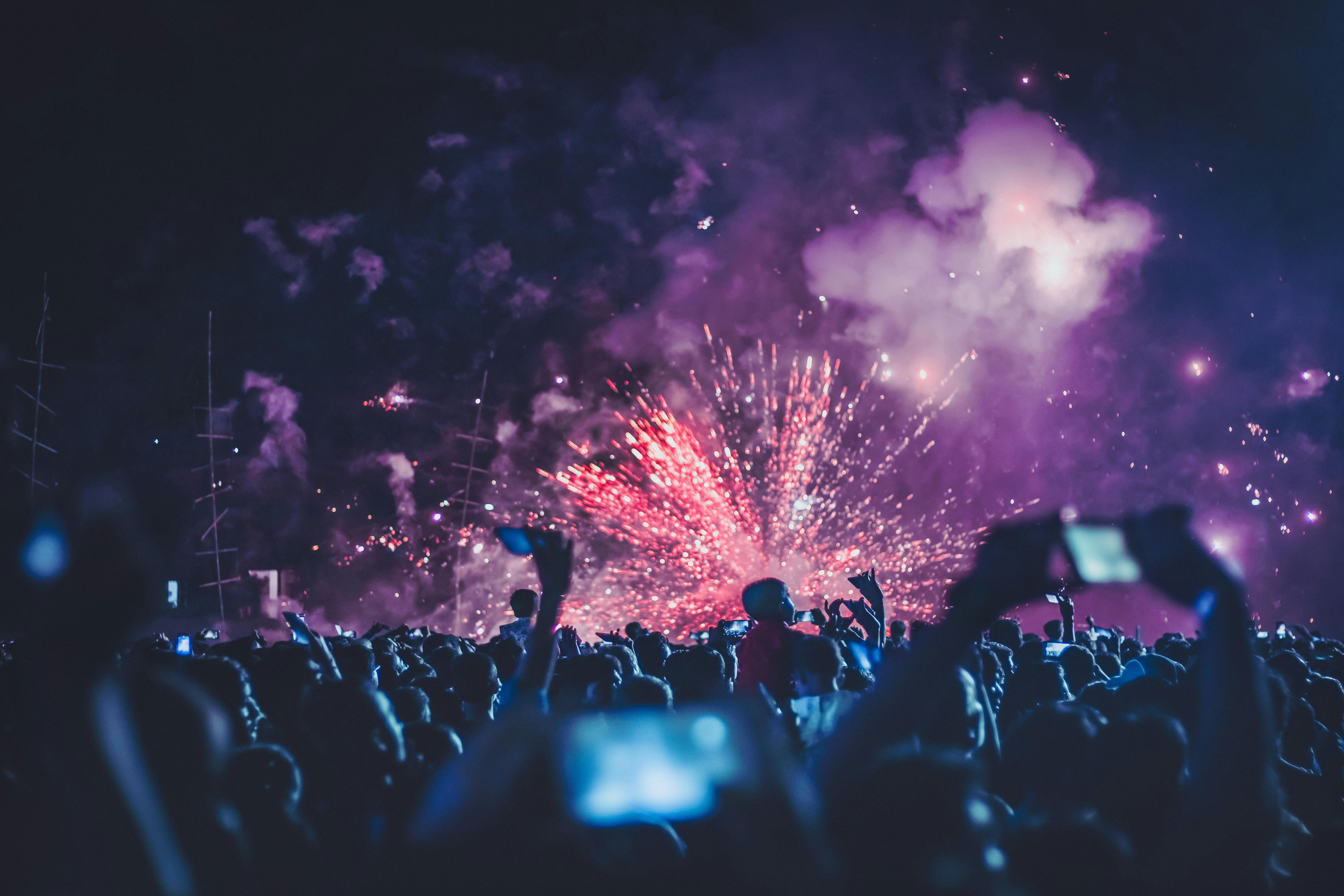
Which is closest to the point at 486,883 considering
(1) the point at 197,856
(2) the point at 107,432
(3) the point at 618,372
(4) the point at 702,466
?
(1) the point at 197,856

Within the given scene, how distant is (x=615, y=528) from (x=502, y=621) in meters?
4.92

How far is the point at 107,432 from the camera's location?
2100 cm

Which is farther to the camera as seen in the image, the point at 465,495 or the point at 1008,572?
the point at 465,495

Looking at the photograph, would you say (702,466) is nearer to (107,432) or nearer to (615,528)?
(615,528)

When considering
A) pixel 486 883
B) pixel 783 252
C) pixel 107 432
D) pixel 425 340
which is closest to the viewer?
pixel 486 883

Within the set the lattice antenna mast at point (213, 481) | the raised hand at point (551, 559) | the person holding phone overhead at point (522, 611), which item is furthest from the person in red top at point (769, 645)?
the lattice antenna mast at point (213, 481)

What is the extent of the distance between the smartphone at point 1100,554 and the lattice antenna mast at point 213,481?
23.7 m

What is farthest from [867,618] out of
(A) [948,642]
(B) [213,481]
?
(B) [213,481]

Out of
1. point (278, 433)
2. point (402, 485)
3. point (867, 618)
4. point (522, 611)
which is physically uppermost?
point (278, 433)

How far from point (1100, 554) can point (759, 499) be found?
26.7 metres

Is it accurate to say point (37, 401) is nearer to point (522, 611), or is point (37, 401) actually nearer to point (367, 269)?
point (367, 269)

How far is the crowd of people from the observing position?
1844 mm

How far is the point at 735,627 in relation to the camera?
42.0ft

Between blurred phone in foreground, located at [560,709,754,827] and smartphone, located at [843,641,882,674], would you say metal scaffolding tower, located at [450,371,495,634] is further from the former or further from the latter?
blurred phone in foreground, located at [560,709,754,827]
